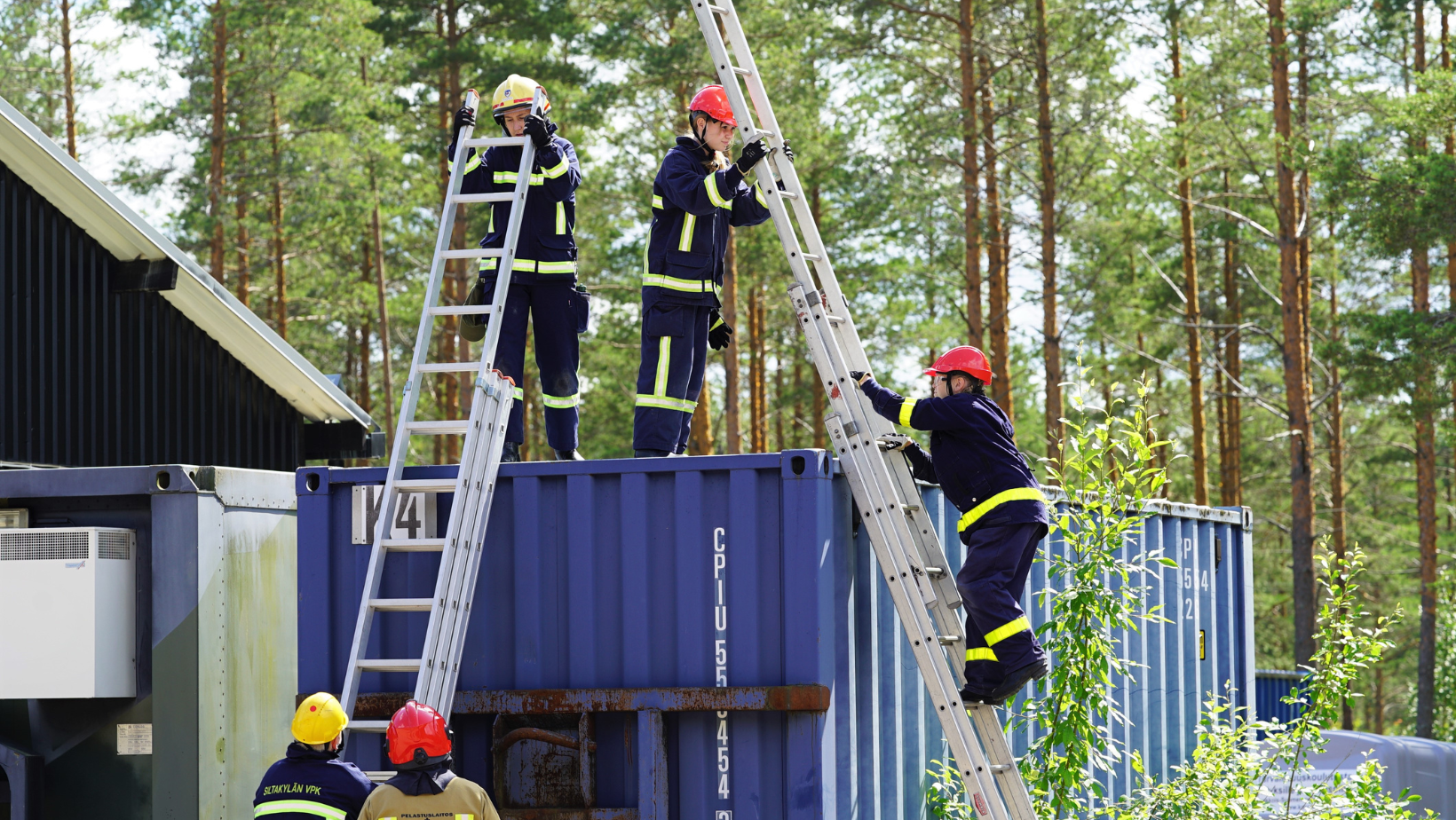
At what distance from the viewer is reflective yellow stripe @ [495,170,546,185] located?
6664 mm

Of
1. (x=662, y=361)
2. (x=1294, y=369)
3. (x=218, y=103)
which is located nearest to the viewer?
(x=662, y=361)

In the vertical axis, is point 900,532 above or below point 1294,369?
below

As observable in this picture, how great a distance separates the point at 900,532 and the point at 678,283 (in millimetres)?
1733

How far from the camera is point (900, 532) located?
5430mm

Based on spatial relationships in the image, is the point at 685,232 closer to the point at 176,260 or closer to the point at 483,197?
the point at 483,197

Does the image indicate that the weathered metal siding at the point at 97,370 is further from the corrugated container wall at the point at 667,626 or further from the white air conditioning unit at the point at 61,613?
the corrugated container wall at the point at 667,626

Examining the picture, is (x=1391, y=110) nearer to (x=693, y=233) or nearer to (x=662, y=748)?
(x=693, y=233)

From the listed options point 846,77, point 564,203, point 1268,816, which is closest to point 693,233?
point 564,203

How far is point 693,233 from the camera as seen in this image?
6566mm

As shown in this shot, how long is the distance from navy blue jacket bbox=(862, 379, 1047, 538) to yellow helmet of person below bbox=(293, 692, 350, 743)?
228 cm

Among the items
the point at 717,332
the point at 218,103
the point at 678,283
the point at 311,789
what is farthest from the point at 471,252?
the point at 218,103

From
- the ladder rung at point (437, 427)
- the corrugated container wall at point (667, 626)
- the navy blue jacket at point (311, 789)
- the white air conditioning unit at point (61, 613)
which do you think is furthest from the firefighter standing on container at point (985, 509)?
the white air conditioning unit at point (61, 613)

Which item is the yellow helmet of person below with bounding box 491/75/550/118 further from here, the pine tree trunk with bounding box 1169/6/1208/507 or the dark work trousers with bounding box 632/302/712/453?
the pine tree trunk with bounding box 1169/6/1208/507

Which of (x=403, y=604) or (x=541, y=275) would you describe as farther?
(x=541, y=275)
